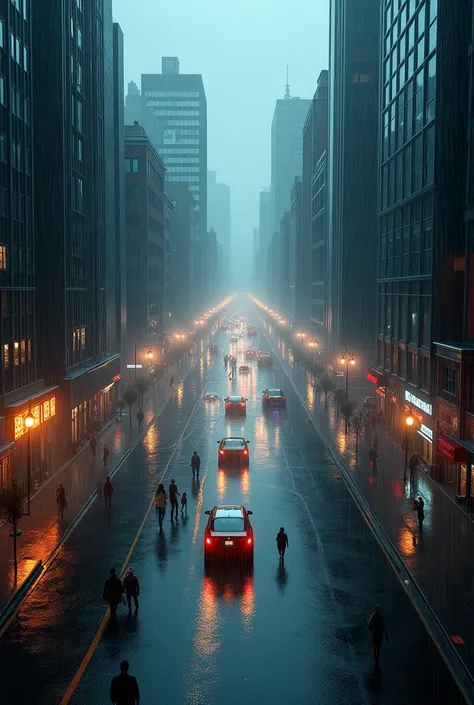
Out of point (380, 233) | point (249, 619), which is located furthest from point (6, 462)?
A: point (380, 233)

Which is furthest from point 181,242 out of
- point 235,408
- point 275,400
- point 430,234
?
point 430,234

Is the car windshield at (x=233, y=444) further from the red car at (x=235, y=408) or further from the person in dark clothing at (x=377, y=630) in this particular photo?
the person in dark clothing at (x=377, y=630)

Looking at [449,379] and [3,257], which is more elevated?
[3,257]

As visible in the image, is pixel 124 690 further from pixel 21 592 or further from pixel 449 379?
pixel 449 379

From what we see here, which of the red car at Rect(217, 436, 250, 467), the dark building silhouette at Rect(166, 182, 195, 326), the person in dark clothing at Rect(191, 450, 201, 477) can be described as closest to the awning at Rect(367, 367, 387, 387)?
the red car at Rect(217, 436, 250, 467)

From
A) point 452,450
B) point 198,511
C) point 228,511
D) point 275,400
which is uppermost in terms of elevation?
point 452,450

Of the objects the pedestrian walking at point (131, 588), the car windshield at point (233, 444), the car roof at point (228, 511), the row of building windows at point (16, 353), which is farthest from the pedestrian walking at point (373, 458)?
the pedestrian walking at point (131, 588)
